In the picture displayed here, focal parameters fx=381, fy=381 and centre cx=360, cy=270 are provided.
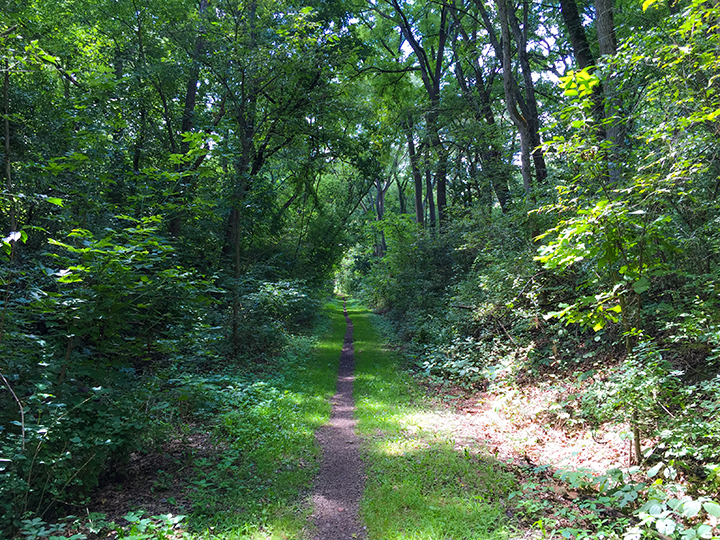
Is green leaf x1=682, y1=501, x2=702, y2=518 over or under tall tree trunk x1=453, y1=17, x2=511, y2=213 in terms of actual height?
under

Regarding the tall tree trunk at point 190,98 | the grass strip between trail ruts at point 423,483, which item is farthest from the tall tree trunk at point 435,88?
the grass strip between trail ruts at point 423,483

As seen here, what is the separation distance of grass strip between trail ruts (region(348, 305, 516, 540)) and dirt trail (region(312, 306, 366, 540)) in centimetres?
14

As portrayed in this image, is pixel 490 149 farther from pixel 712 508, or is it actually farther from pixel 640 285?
pixel 712 508

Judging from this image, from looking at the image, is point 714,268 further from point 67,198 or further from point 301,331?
point 301,331

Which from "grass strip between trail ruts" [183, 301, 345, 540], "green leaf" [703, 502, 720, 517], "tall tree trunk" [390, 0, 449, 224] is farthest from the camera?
"tall tree trunk" [390, 0, 449, 224]

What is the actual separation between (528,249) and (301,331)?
978 cm

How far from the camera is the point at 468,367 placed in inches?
324

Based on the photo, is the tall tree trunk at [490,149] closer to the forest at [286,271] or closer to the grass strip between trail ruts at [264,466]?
the forest at [286,271]

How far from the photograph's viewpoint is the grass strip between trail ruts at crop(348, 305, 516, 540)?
11.7 feet

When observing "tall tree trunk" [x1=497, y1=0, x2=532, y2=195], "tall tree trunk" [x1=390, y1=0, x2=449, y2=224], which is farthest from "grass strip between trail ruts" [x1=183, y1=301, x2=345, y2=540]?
"tall tree trunk" [x1=390, y1=0, x2=449, y2=224]

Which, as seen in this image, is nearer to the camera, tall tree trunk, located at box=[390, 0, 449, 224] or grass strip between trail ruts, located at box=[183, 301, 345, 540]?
grass strip between trail ruts, located at box=[183, 301, 345, 540]

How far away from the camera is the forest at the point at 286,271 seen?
356cm

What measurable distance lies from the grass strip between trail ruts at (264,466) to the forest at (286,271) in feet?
0.13

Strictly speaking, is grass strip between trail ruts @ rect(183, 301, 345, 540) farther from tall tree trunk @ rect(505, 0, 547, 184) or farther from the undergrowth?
tall tree trunk @ rect(505, 0, 547, 184)
